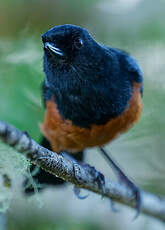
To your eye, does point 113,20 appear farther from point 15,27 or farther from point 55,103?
point 55,103

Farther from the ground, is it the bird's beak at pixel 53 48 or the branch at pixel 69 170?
the bird's beak at pixel 53 48

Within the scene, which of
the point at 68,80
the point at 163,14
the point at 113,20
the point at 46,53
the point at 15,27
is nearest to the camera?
the point at 46,53

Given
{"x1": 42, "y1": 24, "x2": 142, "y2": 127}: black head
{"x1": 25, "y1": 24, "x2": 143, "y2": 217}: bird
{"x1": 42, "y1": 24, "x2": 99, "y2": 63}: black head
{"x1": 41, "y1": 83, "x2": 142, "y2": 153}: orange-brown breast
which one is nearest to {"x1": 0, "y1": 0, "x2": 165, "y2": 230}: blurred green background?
{"x1": 41, "y1": 83, "x2": 142, "y2": 153}: orange-brown breast

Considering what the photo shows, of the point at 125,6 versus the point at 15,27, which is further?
the point at 125,6

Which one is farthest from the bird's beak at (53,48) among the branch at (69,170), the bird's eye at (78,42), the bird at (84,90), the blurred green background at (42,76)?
the blurred green background at (42,76)

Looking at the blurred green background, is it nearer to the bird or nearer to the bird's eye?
the bird

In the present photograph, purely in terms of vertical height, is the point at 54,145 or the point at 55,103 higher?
the point at 55,103

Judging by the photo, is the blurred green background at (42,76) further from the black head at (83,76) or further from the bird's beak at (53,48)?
the bird's beak at (53,48)

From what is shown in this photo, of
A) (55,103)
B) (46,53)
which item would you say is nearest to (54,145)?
(55,103)
